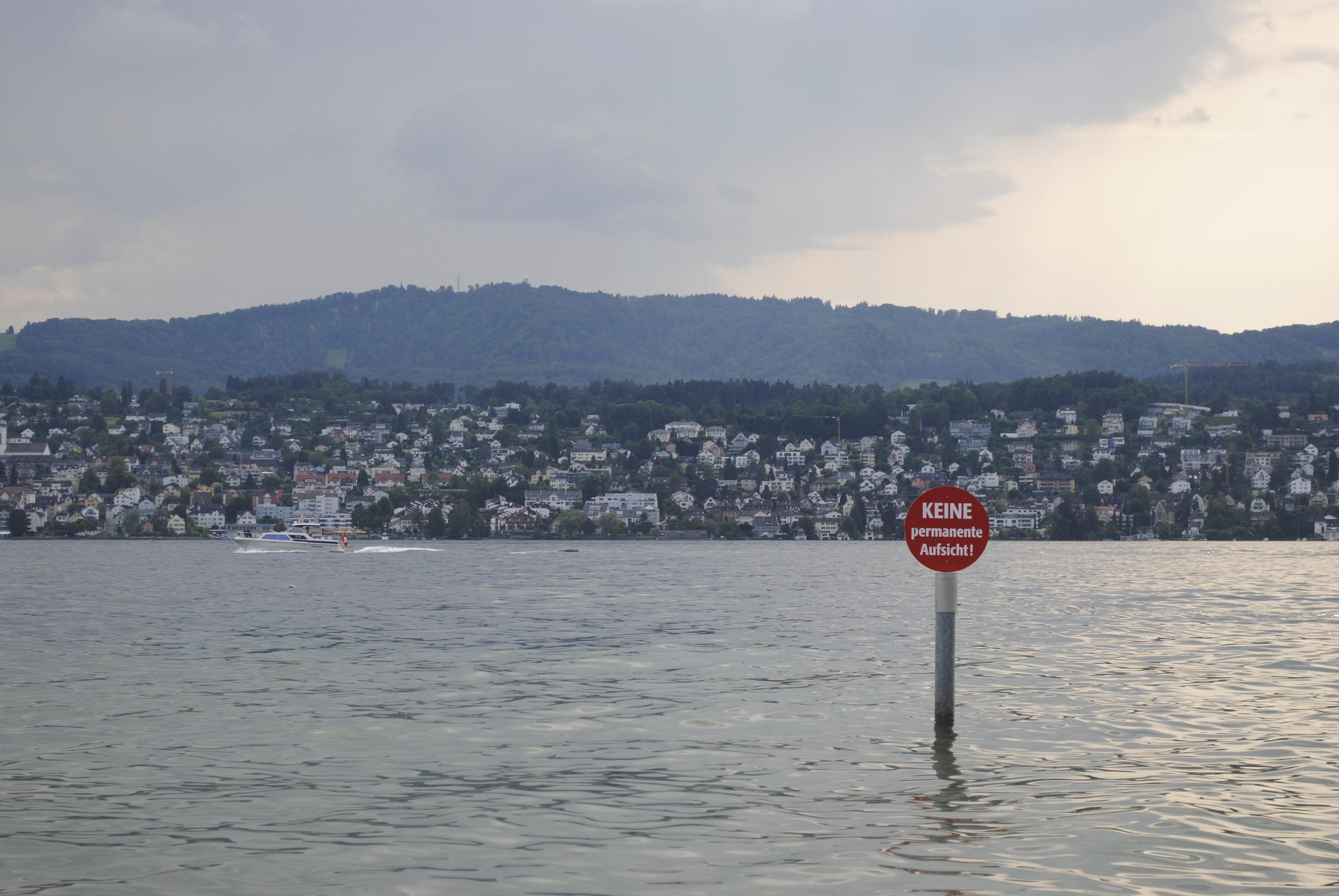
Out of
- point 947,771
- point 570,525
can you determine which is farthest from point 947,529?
point 570,525

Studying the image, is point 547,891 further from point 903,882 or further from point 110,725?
point 110,725

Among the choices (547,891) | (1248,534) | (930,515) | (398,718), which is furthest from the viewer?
(1248,534)

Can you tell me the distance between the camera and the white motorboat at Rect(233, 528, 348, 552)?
120 metres

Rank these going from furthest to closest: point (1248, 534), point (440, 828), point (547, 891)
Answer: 1. point (1248, 534)
2. point (440, 828)
3. point (547, 891)

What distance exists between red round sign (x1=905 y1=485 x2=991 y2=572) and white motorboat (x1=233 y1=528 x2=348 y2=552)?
343ft

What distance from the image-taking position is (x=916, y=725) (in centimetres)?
1602

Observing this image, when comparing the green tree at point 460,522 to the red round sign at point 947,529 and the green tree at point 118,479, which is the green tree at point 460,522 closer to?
the green tree at point 118,479

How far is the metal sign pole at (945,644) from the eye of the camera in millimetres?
13555

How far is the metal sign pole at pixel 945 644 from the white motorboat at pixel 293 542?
338 feet

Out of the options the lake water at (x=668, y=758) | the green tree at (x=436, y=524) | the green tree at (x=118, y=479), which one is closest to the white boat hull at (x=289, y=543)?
the green tree at (x=436, y=524)

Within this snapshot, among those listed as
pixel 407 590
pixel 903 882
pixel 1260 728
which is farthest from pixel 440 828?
pixel 407 590

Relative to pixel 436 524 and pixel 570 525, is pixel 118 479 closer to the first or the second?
pixel 436 524

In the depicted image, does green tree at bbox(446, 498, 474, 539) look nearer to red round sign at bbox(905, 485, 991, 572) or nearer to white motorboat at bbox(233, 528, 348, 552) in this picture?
white motorboat at bbox(233, 528, 348, 552)

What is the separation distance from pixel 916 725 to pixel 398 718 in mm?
6669
